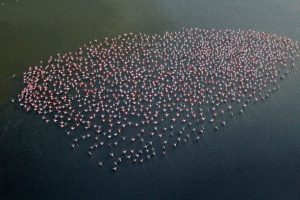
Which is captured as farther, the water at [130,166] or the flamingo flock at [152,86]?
the flamingo flock at [152,86]

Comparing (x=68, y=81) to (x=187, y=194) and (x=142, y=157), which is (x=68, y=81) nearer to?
(x=142, y=157)

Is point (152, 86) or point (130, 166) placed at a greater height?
point (152, 86)

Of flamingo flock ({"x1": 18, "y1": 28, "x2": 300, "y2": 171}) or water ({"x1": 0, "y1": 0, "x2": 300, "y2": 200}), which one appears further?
Answer: flamingo flock ({"x1": 18, "y1": 28, "x2": 300, "y2": 171})

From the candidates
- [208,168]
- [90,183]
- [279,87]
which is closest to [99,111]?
[90,183]

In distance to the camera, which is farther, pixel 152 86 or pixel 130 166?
pixel 152 86
